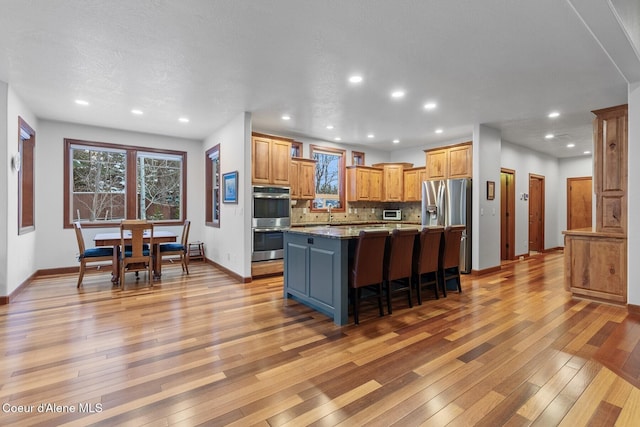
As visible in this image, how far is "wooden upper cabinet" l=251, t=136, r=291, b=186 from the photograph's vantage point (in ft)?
17.4

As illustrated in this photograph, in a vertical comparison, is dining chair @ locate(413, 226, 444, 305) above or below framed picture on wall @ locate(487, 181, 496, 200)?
below

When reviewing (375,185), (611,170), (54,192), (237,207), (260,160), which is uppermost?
(260,160)

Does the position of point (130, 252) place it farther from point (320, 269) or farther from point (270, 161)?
point (320, 269)

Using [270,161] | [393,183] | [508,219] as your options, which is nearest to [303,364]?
[270,161]

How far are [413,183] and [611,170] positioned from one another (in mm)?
3631

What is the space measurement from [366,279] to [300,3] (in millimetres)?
2505

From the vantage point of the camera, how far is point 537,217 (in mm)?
8273

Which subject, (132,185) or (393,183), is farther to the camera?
(393,183)

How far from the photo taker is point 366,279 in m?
3.34

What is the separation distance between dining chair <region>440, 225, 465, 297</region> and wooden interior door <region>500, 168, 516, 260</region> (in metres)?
3.48

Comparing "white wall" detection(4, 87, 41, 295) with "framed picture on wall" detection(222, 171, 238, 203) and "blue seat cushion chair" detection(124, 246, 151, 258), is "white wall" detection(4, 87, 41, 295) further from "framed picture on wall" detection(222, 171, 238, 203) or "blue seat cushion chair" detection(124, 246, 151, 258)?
"framed picture on wall" detection(222, 171, 238, 203)

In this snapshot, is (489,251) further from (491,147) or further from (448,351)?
(448,351)

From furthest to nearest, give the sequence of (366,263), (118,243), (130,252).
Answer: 1. (130,252)
2. (118,243)
3. (366,263)

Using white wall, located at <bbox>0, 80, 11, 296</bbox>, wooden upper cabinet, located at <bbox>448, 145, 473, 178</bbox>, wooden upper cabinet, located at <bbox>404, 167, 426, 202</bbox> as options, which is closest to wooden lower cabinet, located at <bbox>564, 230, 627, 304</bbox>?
wooden upper cabinet, located at <bbox>448, 145, 473, 178</bbox>
